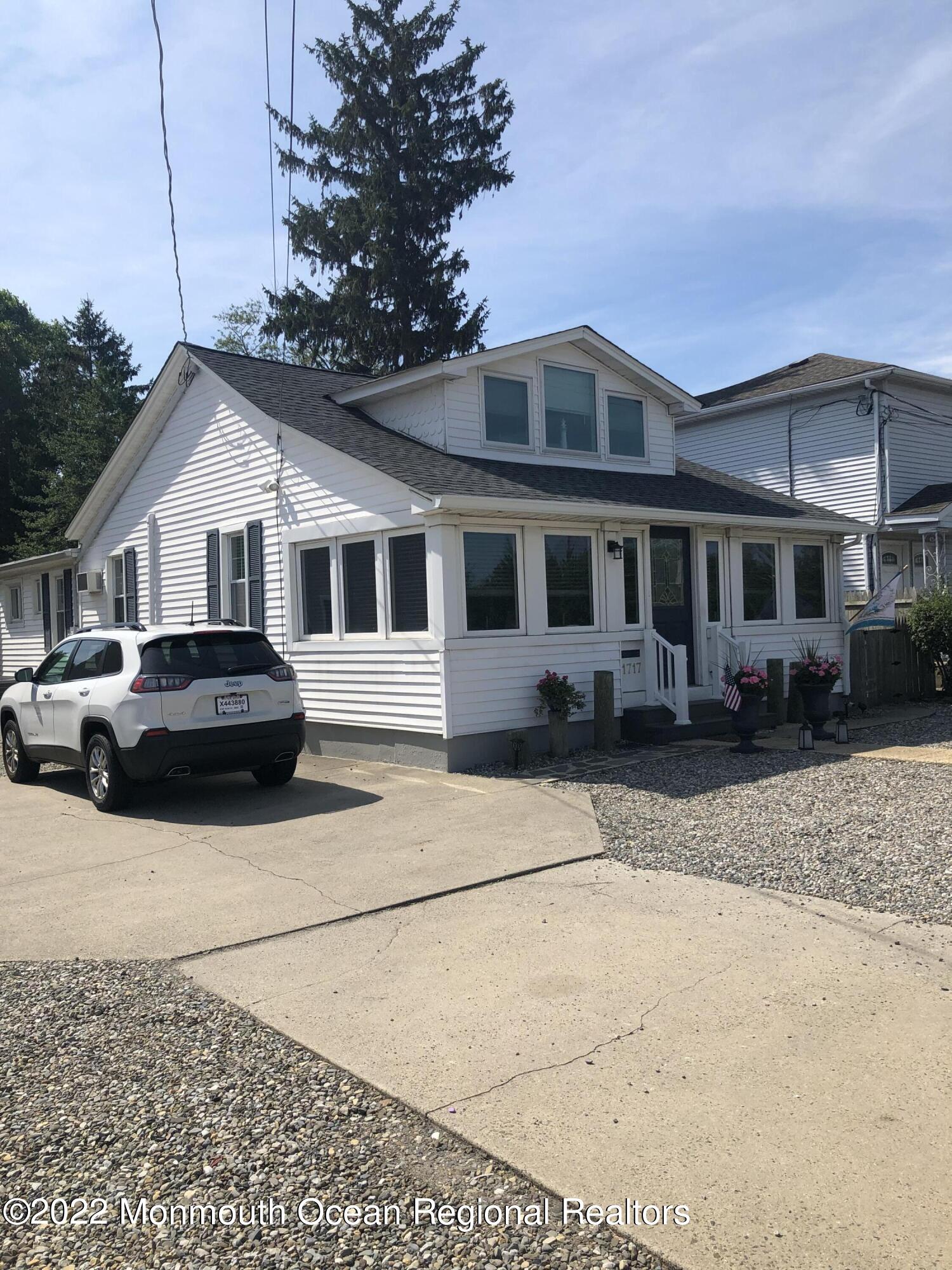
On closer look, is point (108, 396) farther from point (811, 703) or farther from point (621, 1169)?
point (621, 1169)

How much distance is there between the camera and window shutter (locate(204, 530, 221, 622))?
47.5ft

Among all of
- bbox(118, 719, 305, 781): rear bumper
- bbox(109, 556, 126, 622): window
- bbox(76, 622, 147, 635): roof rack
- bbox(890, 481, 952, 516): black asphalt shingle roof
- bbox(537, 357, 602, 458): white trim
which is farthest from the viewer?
bbox(890, 481, 952, 516): black asphalt shingle roof

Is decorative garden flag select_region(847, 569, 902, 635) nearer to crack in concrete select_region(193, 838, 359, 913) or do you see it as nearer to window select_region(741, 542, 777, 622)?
window select_region(741, 542, 777, 622)

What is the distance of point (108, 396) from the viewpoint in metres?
30.3

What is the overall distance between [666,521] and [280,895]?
27.1ft

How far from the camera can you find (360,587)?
11.8 m

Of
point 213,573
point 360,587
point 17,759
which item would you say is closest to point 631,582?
point 360,587

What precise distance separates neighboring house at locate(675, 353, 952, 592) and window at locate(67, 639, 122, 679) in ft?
49.3

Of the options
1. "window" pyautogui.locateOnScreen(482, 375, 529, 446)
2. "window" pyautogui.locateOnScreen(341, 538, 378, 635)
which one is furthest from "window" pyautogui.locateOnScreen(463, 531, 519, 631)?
"window" pyautogui.locateOnScreen(482, 375, 529, 446)

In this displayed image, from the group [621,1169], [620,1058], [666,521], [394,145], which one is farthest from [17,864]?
[394,145]

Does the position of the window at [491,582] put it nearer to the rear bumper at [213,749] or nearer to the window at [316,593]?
the window at [316,593]

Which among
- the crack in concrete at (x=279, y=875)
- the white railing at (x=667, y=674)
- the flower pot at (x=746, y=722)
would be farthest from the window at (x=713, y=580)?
the crack in concrete at (x=279, y=875)

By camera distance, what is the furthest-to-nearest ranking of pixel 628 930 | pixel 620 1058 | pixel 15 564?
pixel 15 564 < pixel 628 930 < pixel 620 1058

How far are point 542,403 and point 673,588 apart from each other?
10.1 feet
